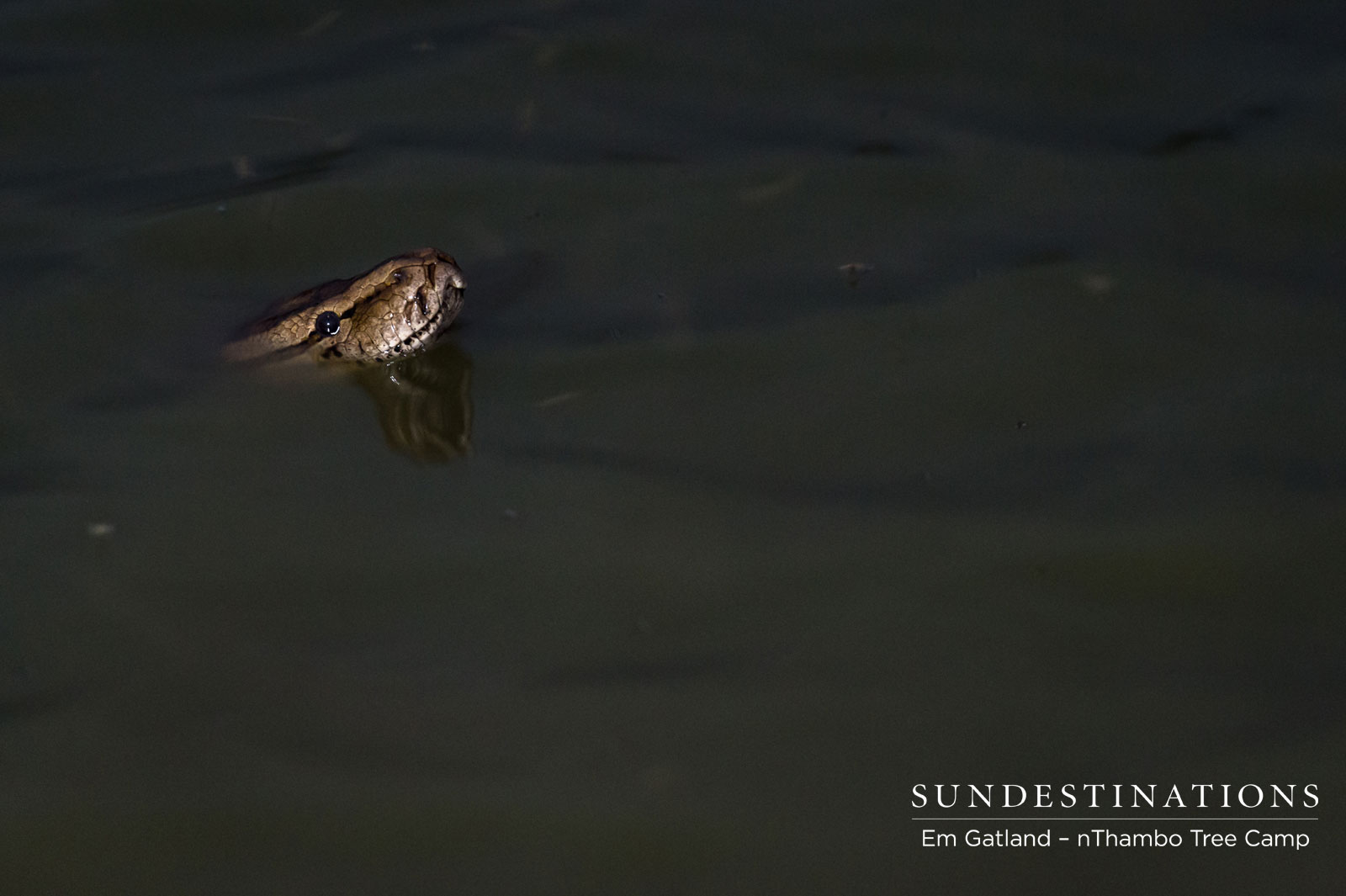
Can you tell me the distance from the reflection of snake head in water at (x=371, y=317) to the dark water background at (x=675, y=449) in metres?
0.16

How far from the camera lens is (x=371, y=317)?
4.52 meters

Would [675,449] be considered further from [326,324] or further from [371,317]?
[326,324]

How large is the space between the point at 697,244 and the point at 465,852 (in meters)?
2.65

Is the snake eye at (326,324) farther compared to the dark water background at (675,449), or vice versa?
the snake eye at (326,324)

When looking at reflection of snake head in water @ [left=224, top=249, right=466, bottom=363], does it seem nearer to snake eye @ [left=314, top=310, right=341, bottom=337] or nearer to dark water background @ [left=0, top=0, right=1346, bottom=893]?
snake eye @ [left=314, top=310, right=341, bottom=337]

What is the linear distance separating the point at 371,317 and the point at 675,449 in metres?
1.19

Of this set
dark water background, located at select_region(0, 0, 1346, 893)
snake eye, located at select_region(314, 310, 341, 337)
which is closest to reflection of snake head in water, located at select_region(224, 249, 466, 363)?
snake eye, located at select_region(314, 310, 341, 337)

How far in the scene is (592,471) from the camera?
153 inches

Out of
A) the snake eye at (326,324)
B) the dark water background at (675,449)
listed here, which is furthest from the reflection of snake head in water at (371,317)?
the dark water background at (675,449)

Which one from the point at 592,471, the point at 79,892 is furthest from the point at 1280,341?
the point at 79,892

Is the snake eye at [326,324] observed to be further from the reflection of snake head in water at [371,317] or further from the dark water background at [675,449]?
the dark water background at [675,449]

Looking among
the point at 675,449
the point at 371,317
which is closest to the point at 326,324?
the point at 371,317

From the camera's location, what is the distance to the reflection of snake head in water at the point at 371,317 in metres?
4.49

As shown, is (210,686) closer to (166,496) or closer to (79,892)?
(79,892)
